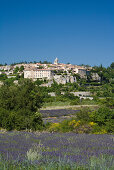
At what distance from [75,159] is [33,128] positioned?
10.2 metres

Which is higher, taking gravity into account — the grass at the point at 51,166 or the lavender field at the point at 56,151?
the grass at the point at 51,166

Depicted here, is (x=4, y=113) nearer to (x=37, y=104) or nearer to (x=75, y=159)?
(x=37, y=104)

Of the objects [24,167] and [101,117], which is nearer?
[24,167]

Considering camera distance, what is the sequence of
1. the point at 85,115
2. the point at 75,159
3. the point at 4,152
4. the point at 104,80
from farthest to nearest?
the point at 104,80 < the point at 85,115 < the point at 4,152 < the point at 75,159

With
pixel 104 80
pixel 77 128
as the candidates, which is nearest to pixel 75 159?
pixel 77 128

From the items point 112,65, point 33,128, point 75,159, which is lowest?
point 33,128

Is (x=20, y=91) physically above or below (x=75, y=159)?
above

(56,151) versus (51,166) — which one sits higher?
(51,166)

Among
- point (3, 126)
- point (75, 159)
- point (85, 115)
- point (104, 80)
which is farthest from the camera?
point (104, 80)

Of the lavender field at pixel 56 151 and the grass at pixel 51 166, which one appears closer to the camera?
the grass at pixel 51 166

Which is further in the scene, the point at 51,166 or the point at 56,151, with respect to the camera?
the point at 56,151

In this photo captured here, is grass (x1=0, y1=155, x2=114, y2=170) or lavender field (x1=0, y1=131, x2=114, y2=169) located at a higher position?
grass (x1=0, y1=155, x2=114, y2=170)

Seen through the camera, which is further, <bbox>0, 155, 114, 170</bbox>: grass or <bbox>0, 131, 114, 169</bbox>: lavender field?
<bbox>0, 131, 114, 169</bbox>: lavender field

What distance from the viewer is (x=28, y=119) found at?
1564cm
